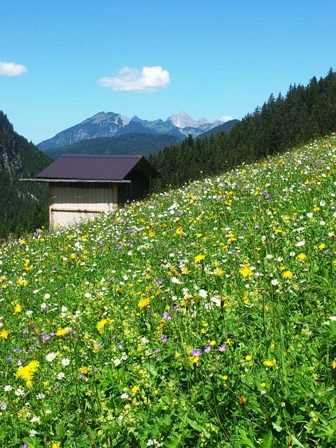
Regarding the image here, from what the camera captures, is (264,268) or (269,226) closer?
(264,268)

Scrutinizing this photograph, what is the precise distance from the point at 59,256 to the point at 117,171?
749 inches

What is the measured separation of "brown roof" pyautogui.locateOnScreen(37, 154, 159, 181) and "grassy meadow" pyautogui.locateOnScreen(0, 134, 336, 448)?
69.7 feet

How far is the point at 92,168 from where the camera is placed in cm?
2891

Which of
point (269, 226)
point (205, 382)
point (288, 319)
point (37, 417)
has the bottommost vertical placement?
point (37, 417)

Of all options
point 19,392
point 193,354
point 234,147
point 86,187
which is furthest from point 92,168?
point 234,147

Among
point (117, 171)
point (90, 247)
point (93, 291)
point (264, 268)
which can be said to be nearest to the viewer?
point (264, 268)

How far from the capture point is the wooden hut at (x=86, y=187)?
2773 cm

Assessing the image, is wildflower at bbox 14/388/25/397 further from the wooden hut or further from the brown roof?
the brown roof

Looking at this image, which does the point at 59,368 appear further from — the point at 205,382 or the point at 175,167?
the point at 175,167

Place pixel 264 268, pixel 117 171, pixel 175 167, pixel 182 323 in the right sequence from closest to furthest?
1. pixel 182 323
2. pixel 264 268
3. pixel 117 171
4. pixel 175 167

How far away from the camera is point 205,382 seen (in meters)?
3.08

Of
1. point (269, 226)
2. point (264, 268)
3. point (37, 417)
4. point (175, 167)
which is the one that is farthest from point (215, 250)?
point (175, 167)

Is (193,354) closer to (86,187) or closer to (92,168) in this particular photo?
(86,187)

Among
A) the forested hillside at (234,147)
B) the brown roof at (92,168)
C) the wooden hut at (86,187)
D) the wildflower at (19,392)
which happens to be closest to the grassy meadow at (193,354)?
the wildflower at (19,392)
